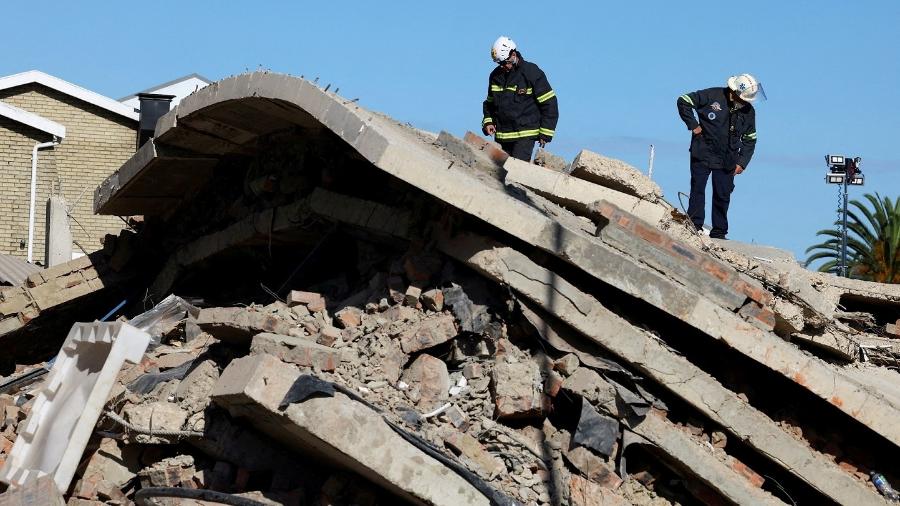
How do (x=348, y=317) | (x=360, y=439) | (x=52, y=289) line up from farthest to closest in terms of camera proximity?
(x=52, y=289)
(x=348, y=317)
(x=360, y=439)

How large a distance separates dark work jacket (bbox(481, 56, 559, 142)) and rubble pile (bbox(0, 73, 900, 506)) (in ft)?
5.84

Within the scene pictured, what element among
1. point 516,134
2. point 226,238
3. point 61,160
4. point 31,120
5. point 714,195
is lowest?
point 226,238

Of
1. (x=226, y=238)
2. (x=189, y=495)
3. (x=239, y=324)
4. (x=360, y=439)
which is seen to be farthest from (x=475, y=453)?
(x=226, y=238)

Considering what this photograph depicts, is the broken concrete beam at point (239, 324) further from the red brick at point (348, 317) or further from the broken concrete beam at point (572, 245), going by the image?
the broken concrete beam at point (572, 245)

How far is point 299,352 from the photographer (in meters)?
8.55

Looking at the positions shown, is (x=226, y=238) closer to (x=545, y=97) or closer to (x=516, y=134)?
(x=516, y=134)

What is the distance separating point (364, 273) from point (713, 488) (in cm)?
349

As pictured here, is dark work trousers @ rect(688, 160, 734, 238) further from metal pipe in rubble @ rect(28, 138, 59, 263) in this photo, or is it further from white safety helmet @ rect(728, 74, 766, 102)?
metal pipe in rubble @ rect(28, 138, 59, 263)

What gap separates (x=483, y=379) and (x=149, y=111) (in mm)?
17310

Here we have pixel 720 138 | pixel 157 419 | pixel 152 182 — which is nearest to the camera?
pixel 157 419

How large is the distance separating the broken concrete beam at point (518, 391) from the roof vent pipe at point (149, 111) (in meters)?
16.4

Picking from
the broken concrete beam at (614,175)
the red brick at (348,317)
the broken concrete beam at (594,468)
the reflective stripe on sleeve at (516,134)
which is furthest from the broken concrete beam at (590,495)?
the reflective stripe on sleeve at (516,134)

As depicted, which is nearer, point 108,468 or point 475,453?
point 475,453

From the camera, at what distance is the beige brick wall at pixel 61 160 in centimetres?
2506
